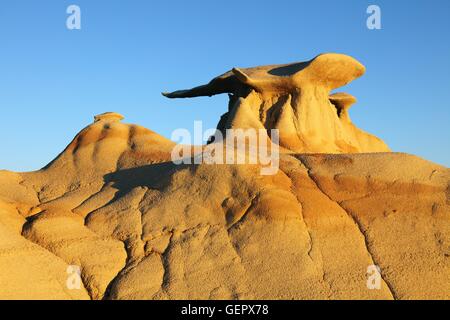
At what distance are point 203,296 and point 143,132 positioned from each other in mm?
5407

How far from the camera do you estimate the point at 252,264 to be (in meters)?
7.43

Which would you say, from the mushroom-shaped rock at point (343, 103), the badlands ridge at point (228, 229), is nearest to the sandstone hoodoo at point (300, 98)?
the mushroom-shaped rock at point (343, 103)

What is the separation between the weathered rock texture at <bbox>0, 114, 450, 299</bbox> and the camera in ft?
23.3

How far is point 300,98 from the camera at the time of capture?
618 inches

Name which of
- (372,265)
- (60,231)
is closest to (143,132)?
(60,231)

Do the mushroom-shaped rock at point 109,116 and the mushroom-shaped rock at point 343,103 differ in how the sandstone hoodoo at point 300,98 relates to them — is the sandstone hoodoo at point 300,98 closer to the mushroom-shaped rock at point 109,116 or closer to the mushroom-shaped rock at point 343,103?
the mushroom-shaped rock at point 343,103

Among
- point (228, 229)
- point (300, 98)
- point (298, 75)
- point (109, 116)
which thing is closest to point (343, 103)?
point (300, 98)

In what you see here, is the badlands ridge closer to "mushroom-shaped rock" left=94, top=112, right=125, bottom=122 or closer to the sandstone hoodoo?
"mushroom-shaped rock" left=94, top=112, right=125, bottom=122

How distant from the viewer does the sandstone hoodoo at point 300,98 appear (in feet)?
49.6

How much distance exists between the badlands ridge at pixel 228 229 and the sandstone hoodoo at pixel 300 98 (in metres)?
5.07

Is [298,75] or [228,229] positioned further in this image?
[298,75]

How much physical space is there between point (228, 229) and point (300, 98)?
8295 millimetres

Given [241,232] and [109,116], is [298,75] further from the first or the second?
[241,232]
